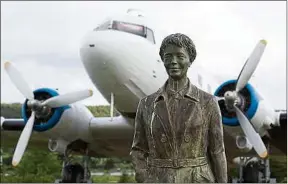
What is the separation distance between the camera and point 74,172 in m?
15.7

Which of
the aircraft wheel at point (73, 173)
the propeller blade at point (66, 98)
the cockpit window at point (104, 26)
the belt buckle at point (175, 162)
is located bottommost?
the aircraft wheel at point (73, 173)

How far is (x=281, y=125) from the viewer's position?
548 inches

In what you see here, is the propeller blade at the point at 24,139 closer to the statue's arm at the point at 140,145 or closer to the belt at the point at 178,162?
the statue's arm at the point at 140,145

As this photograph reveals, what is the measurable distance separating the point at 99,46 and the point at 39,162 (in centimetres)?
4007

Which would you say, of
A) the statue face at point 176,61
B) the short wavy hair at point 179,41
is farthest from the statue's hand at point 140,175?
the short wavy hair at point 179,41

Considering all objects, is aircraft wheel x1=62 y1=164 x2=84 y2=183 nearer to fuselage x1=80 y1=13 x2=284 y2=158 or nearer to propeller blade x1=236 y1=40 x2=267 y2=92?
fuselage x1=80 y1=13 x2=284 y2=158

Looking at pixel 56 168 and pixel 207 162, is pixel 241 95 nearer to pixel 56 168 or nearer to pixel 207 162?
pixel 207 162

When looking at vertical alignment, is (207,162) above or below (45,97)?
below

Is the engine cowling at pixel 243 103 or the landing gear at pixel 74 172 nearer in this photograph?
the engine cowling at pixel 243 103

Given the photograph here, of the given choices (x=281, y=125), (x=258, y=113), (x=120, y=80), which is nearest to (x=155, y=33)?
(x=120, y=80)

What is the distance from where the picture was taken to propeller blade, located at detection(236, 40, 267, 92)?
476 inches

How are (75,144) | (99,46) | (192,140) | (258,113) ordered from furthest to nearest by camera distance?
(75,144)
(258,113)
(99,46)
(192,140)

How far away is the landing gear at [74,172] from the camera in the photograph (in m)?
15.5

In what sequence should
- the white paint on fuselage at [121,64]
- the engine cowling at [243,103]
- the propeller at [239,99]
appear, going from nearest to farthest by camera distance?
the white paint on fuselage at [121,64], the propeller at [239,99], the engine cowling at [243,103]
